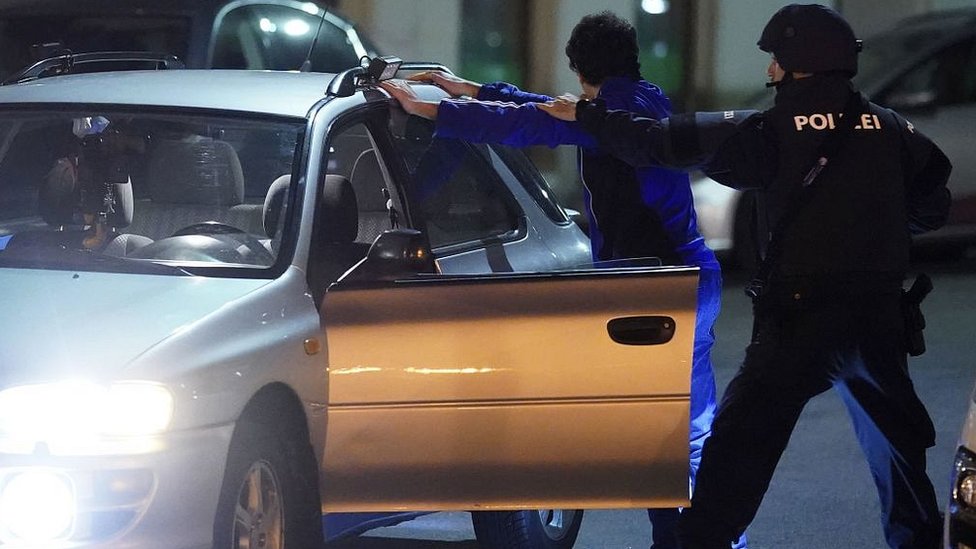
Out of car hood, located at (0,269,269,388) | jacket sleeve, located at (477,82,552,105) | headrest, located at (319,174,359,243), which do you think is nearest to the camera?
car hood, located at (0,269,269,388)

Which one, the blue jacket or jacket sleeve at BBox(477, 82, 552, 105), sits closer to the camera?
the blue jacket

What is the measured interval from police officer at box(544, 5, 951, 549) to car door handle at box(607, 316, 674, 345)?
21 centimetres

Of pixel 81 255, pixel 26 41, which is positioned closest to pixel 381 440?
pixel 81 255

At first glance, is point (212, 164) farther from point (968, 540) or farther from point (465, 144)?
point (968, 540)

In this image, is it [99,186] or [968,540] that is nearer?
[968,540]

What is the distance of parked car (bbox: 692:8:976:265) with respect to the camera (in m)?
14.4

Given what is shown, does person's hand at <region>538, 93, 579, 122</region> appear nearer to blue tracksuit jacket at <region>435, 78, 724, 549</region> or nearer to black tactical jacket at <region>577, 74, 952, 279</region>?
blue tracksuit jacket at <region>435, 78, 724, 549</region>

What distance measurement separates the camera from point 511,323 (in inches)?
199

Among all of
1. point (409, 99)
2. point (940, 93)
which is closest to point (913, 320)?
point (409, 99)

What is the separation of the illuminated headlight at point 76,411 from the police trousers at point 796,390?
4.57 feet

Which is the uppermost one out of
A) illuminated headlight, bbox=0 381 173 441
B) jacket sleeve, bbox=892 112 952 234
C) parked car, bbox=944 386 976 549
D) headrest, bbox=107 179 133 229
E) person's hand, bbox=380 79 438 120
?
person's hand, bbox=380 79 438 120

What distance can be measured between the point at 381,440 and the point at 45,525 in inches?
38.3

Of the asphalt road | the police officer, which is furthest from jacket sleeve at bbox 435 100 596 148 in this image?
the asphalt road

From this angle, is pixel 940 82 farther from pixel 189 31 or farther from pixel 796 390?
pixel 796 390
